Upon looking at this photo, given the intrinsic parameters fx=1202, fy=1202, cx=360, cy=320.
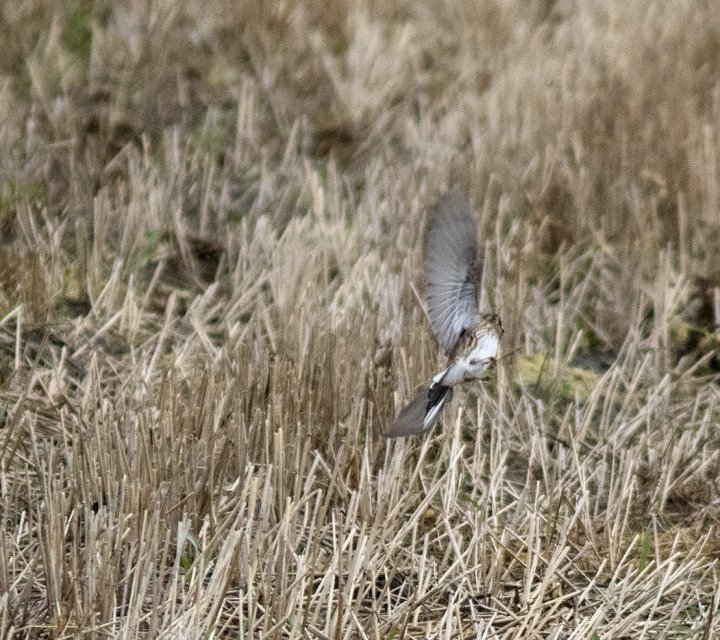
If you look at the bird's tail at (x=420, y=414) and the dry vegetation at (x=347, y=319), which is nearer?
the dry vegetation at (x=347, y=319)

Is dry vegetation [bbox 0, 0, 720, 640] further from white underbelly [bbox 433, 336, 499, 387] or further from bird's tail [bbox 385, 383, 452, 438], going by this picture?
white underbelly [bbox 433, 336, 499, 387]

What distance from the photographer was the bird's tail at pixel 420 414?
286 cm

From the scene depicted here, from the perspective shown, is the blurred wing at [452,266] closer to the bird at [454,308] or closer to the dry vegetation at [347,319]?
the bird at [454,308]

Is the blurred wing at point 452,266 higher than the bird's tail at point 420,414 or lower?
higher

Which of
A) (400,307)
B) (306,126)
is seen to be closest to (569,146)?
(306,126)

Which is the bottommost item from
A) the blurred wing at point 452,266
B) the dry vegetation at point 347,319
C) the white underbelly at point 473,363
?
the dry vegetation at point 347,319

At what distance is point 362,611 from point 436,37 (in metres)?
4.50

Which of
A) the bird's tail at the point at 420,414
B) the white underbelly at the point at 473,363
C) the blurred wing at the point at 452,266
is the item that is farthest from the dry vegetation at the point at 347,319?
the blurred wing at the point at 452,266

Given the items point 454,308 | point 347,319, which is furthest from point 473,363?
point 347,319

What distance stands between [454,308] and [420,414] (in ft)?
0.88

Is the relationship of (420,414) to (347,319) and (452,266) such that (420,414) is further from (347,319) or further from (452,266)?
(347,319)

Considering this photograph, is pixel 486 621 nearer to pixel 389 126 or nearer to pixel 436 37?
pixel 389 126

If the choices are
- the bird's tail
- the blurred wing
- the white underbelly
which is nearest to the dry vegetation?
the bird's tail

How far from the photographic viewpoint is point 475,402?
369 centimetres
